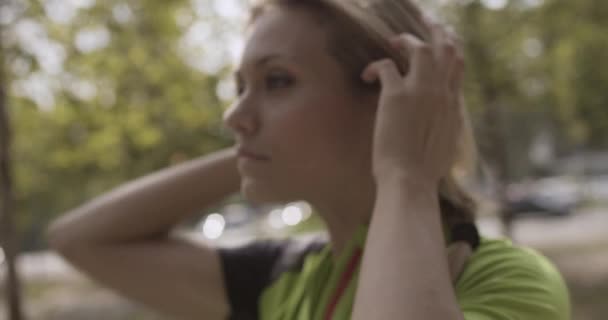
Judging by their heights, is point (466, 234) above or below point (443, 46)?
below

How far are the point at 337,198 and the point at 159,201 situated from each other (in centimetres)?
55

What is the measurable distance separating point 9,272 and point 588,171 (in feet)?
113

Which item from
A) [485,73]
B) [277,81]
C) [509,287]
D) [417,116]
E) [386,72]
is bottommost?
[509,287]

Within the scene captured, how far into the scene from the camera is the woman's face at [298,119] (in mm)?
1223

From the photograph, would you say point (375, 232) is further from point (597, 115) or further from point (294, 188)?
point (597, 115)

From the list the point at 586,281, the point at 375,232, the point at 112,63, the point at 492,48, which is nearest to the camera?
the point at 375,232

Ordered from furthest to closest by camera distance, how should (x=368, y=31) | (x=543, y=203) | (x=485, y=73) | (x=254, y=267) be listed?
(x=543, y=203) < (x=485, y=73) < (x=254, y=267) < (x=368, y=31)

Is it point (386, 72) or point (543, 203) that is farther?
point (543, 203)

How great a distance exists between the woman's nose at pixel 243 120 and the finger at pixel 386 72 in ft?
0.80

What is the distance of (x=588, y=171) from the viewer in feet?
113

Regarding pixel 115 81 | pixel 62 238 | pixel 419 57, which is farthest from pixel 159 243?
pixel 115 81

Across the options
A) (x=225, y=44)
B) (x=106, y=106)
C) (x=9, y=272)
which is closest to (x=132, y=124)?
(x=106, y=106)

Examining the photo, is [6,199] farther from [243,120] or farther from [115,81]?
[243,120]

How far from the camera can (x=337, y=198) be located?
4.31 feet
